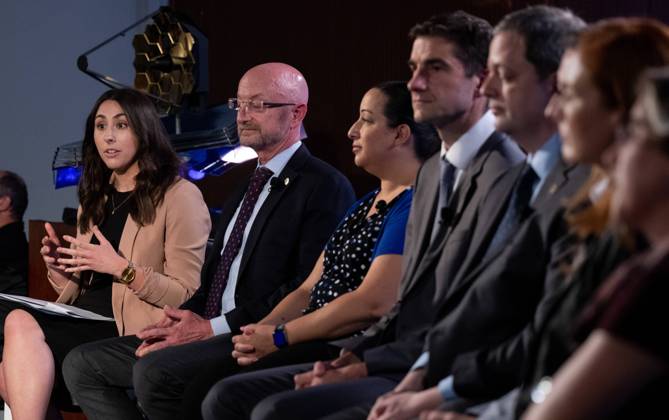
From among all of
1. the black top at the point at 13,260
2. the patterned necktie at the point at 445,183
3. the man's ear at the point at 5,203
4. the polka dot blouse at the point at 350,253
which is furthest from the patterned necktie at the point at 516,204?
the man's ear at the point at 5,203

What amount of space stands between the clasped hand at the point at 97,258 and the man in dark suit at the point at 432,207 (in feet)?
2.90

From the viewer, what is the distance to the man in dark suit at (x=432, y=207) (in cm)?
236

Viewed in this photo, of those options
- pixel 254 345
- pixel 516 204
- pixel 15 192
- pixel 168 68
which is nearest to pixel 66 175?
pixel 15 192

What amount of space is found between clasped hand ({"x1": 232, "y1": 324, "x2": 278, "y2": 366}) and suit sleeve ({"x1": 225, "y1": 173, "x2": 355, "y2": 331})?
0.28 meters

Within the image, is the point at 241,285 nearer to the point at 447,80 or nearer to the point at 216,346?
Result: the point at 216,346

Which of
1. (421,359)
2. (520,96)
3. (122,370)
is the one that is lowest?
(122,370)

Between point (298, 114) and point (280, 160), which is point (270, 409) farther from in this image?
point (298, 114)

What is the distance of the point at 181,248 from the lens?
3537 mm

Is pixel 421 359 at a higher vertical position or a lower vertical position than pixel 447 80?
lower

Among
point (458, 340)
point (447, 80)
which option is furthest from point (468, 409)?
point (447, 80)

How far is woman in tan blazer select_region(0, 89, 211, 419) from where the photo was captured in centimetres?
345

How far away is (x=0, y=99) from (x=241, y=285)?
307cm

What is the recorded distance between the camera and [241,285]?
132 inches

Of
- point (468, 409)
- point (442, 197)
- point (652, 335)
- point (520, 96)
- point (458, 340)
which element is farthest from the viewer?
point (442, 197)
